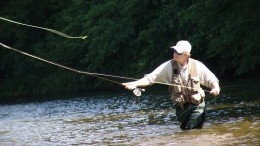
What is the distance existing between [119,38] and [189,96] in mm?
21166

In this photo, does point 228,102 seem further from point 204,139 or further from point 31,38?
point 31,38

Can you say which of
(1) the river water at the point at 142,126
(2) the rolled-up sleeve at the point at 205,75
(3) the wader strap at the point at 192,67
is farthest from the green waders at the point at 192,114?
(3) the wader strap at the point at 192,67

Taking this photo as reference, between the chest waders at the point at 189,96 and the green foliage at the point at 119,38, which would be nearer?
the chest waders at the point at 189,96

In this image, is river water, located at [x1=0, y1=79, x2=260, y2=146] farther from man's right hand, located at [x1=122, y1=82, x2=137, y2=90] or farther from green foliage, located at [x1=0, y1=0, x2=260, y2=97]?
green foliage, located at [x1=0, y1=0, x2=260, y2=97]

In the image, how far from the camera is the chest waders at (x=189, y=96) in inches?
321

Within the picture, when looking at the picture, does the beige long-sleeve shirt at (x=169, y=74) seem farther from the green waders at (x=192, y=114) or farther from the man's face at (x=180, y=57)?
the green waders at (x=192, y=114)

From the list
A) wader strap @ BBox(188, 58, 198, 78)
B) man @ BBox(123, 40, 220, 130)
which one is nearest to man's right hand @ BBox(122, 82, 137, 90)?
man @ BBox(123, 40, 220, 130)

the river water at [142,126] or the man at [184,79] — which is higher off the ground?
the man at [184,79]

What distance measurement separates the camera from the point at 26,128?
14.6 metres

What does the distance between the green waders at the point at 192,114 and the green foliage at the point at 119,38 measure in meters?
11.2

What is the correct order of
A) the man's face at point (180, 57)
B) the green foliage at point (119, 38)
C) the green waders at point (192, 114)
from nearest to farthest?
the man's face at point (180, 57) < the green waders at point (192, 114) < the green foliage at point (119, 38)

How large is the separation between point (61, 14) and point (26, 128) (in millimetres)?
23778

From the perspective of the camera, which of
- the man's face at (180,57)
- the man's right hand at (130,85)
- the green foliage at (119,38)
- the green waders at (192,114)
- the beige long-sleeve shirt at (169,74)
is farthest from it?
the green foliage at (119,38)

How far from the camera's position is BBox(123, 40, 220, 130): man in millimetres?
8008
